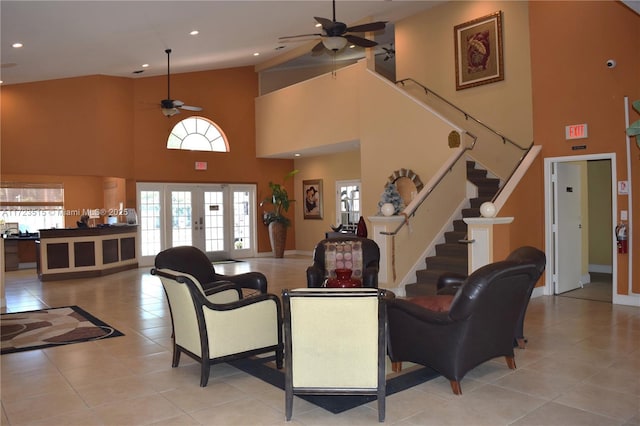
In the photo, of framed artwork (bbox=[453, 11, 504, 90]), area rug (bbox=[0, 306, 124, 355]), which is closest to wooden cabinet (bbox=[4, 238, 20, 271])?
area rug (bbox=[0, 306, 124, 355])

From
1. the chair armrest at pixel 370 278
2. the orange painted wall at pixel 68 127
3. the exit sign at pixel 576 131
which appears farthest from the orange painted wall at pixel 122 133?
the exit sign at pixel 576 131

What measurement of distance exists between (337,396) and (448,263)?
4126 millimetres

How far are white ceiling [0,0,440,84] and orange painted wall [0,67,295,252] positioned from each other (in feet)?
1.52

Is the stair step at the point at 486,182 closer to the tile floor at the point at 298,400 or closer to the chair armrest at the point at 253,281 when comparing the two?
the tile floor at the point at 298,400

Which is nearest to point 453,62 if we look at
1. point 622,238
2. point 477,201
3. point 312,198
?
point 477,201

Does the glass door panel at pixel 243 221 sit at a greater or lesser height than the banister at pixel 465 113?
lesser

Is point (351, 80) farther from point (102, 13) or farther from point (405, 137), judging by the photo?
point (102, 13)

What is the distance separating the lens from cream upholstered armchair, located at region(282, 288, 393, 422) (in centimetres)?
308

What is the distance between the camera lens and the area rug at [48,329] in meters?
5.11

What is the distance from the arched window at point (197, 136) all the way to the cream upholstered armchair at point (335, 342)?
395 inches

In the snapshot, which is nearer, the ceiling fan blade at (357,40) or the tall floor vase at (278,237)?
the ceiling fan blade at (357,40)

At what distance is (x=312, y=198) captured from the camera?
13.7 m

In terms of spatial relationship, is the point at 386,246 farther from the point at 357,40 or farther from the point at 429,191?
the point at 357,40

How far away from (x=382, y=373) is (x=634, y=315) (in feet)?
13.8
